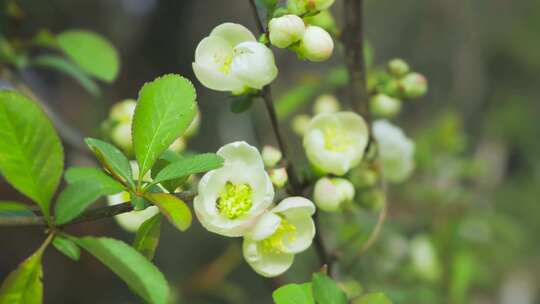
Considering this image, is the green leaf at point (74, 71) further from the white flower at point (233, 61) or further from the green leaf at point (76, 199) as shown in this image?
the green leaf at point (76, 199)

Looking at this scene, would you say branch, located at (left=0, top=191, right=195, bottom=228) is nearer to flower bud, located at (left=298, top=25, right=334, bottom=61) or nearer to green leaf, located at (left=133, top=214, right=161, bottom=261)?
green leaf, located at (left=133, top=214, right=161, bottom=261)

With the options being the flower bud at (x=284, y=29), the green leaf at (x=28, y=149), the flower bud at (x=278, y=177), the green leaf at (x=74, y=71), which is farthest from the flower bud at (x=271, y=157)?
the green leaf at (x=74, y=71)

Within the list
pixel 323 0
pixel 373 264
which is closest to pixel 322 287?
pixel 323 0

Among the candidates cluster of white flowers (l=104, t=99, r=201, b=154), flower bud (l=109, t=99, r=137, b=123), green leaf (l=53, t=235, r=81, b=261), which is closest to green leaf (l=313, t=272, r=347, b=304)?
green leaf (l=53, t=235, r=81, b=261)

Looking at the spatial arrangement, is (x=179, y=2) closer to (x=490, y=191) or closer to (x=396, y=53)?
(x=396, y=53)

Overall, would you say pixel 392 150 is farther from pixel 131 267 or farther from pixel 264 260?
pixel 131 267

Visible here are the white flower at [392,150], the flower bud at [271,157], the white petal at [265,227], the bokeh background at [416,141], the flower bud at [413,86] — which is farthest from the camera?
the bokeh background at [416,141]
